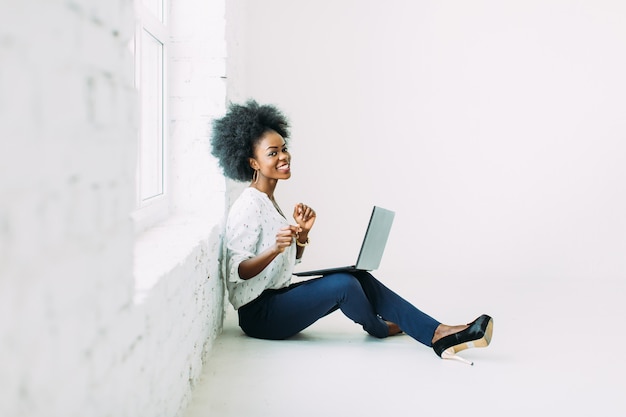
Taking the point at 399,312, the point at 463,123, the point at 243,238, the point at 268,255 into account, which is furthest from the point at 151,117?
the point at 463,123

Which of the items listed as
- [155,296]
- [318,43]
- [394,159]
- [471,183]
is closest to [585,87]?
[471,183]

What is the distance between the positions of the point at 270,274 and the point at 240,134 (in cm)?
61

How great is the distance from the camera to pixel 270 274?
3.26m

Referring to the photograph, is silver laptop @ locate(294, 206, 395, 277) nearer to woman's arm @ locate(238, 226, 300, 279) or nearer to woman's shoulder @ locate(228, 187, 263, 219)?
woman's arm @ locate(238, 226, 300, 279)

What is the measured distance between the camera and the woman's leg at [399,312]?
10.6 ft

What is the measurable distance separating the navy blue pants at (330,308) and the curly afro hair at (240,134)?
1.83 feet

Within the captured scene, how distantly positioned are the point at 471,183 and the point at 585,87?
3.42ft

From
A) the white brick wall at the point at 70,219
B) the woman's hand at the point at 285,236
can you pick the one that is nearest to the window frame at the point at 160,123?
the woman's hand at the point at 285,236

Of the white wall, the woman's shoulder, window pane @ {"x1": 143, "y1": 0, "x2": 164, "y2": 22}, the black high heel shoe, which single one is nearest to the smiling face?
the woman's shoulder

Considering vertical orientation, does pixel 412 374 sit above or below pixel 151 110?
below

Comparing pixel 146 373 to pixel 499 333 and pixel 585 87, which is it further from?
pixel 585 87

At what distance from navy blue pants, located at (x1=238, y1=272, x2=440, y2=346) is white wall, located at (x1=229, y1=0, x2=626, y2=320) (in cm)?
203

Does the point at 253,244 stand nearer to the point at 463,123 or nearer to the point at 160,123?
the point at 160,123

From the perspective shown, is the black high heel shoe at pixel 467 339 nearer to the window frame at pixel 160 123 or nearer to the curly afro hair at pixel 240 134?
the curly afro hair at pixel 240 134
